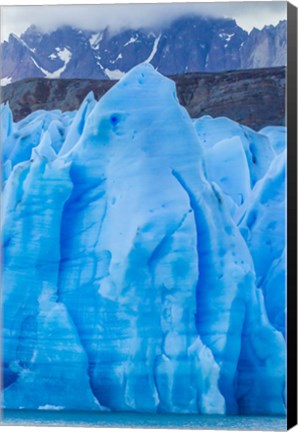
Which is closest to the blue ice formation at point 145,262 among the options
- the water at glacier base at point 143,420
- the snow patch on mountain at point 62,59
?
the water at glacier base at point 143,420

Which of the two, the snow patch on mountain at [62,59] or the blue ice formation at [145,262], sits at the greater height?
the snow patch on mountain at [62,59]

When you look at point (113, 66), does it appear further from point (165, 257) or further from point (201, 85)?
point (165, 257)

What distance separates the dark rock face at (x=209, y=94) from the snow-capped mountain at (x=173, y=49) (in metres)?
0.06

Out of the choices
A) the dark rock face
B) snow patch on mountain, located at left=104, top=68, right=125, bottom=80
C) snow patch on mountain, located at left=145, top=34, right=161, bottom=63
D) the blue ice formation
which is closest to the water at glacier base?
the blue ice formation

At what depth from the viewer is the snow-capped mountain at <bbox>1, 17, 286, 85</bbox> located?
10141 mm

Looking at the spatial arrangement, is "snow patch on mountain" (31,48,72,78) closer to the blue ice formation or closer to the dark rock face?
the dark rock face

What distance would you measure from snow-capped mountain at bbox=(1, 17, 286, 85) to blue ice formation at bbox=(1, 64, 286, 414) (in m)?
0.15

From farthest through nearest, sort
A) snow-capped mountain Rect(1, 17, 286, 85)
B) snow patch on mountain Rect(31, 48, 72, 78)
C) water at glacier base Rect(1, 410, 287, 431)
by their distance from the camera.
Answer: snow patch on mountain Rect(31, 48, 72, 78) < snow-capped mountain Rect(1, 17, 286, 85) < water at glacier base Rect(1, 410, 287, 431)

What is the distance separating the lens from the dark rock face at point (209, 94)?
33.0 feet

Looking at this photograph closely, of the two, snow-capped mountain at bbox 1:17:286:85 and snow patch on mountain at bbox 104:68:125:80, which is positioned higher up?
snow-capped mountain at bbox 1:17:286:85

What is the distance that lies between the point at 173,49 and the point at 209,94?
1.29ft

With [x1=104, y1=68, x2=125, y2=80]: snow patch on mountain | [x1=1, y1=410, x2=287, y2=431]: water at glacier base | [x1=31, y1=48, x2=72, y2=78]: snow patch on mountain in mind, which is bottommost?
[x1=1, y1=410, x2=287, y2=431]: water at glacier base

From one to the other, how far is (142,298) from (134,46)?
1.72 metres

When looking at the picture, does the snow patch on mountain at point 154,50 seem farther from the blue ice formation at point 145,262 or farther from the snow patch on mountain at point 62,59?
the snow patch on mountain at point 62,59
